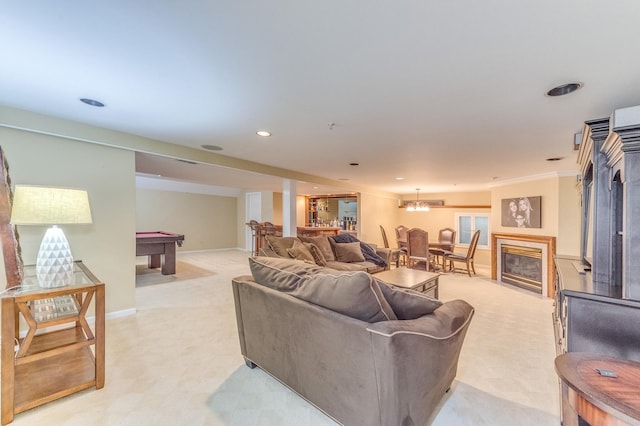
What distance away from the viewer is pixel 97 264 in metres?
2.94

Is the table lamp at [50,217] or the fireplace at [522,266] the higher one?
the table lamp at [50,217]

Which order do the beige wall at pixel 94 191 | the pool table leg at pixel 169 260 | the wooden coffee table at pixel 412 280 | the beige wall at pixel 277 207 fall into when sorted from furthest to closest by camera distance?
the beige wall at pixel 277 207 → the pool table leg at pixel 169 260 → the wooden coffee table at pixel 412 280 → the beige wall at pixel 94 191

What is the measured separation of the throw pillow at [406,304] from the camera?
1498 mm

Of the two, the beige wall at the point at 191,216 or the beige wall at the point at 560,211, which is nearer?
the beige wall at the point at 560,211

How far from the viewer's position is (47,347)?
1939 millimetres

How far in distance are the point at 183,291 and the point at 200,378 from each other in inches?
103

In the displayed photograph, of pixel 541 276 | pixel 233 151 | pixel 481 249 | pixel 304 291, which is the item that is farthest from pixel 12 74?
pixel 481 249

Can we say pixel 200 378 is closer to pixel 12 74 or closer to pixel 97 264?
pixel 97 264

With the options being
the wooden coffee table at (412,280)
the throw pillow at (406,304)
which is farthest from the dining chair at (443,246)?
the throw pillow at (406,304)

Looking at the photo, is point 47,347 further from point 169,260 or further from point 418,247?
point 418,247

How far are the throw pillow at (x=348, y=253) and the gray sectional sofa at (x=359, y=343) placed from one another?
294cm

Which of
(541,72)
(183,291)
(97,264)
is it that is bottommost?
(183,291)

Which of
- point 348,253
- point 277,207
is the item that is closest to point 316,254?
point 348,253

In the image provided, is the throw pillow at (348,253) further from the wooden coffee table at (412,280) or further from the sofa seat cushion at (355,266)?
the wooden coffee table at (412,280)
